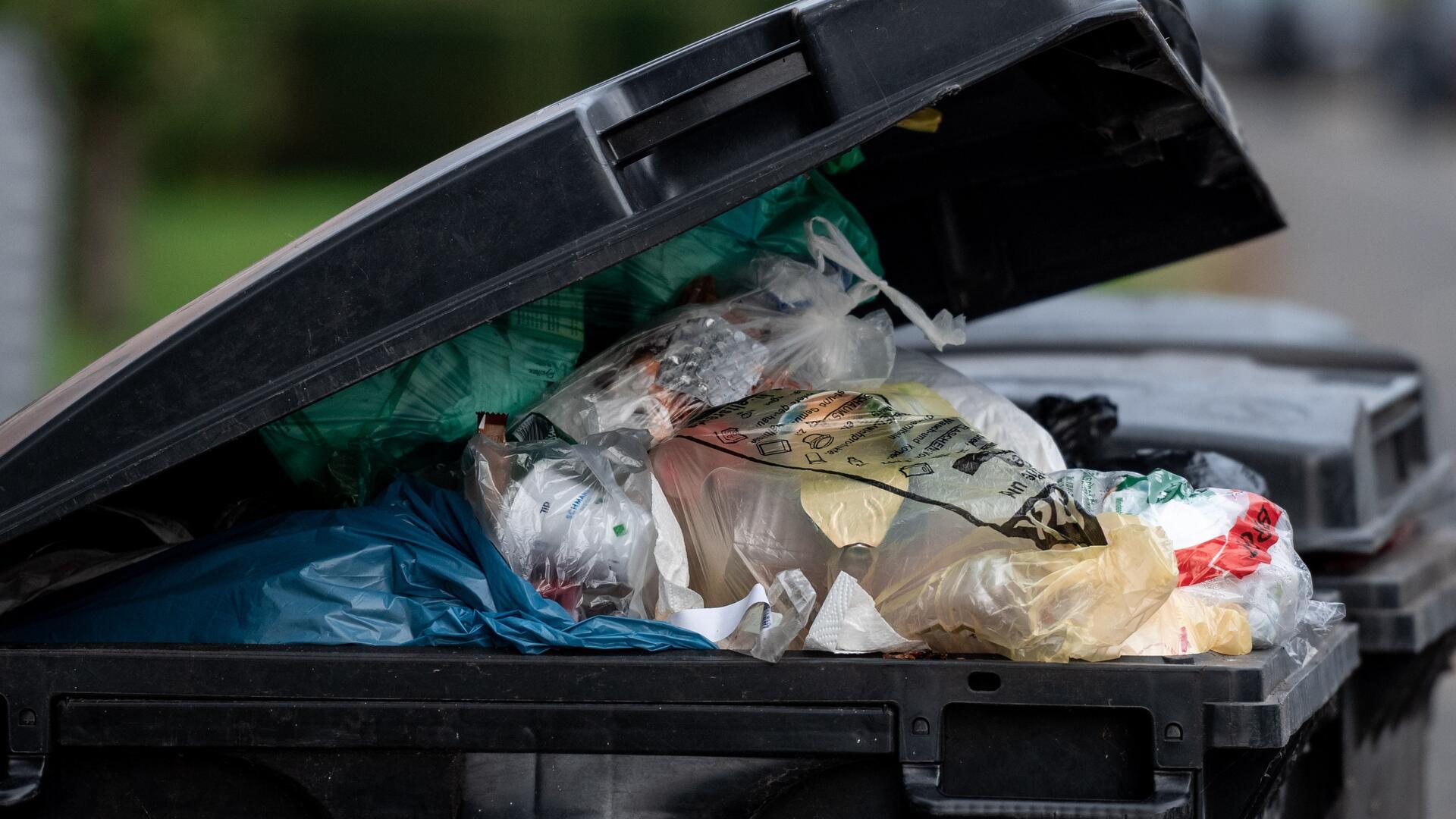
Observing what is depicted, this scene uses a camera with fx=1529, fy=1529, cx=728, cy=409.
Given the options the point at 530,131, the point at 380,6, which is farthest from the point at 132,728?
the point at 380,6

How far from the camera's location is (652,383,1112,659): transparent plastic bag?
5.82 feet

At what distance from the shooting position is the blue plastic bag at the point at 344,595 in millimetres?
1869

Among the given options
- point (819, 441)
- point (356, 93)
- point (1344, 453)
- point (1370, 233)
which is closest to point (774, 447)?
point (819, 441)

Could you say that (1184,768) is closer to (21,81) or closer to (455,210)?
(455,210)

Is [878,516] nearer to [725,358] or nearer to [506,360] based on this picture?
[725,358]

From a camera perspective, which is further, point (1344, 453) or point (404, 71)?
point (404, 71)

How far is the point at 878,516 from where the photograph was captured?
6.27 ft

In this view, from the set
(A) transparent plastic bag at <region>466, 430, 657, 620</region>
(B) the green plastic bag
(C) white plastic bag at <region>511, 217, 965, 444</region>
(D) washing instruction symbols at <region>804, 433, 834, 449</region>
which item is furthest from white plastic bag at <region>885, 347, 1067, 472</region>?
(A) transparent plastic bag at <region>466, 430, 657, 620</region>

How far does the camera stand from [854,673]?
5.71ft

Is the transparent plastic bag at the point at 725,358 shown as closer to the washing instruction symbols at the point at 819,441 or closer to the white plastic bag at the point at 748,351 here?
the white plastic bag at the point at 748,351

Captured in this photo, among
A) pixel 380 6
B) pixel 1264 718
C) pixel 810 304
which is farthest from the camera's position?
pixel 380 6

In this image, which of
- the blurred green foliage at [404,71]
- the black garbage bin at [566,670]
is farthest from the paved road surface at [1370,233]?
the blurred green foliage at [404,71]

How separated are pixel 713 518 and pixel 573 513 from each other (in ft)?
0.63

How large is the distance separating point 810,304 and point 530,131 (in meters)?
0.63
